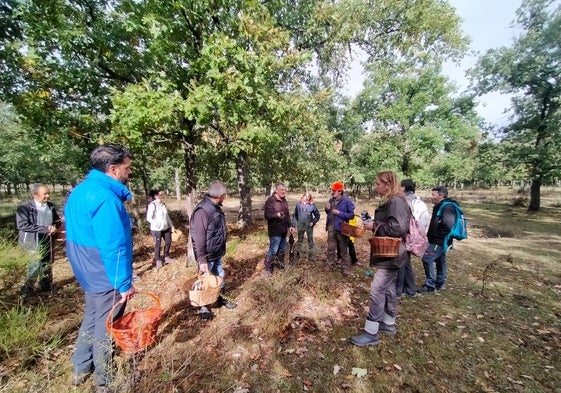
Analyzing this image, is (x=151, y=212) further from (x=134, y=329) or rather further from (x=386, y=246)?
(x=386, y=246)

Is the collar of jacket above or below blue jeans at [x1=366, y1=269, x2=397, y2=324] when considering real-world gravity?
above

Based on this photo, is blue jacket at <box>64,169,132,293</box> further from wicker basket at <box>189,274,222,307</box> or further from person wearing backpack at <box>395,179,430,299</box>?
person wearing backpack at <box>395,179,430,299</box>

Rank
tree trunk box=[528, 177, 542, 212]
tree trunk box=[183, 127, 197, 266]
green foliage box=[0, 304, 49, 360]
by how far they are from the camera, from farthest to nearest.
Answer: tree trunk box=[528, 177, 542, 212], tree trunk box=[183, 127, 197, 266], green foliage box=[0, 304, 49, 360]

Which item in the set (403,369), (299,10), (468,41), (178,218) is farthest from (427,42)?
(178,218)

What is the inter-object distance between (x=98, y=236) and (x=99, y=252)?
0.62 ft

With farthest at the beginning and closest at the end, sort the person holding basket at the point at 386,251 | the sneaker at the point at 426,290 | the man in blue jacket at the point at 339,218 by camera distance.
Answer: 1. the man in blue jacket at the point at 339,218
2. the sneaker at the point at 426,290
3. the person holding basket at the point at 386,251

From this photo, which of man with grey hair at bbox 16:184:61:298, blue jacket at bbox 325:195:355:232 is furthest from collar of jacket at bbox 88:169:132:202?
blue jacket at bbox 325:195:355:232

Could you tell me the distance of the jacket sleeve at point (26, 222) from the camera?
4453 millimetres

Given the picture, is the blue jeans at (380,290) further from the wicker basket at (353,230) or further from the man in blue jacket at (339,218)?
the man in blue jacket at (339,218)

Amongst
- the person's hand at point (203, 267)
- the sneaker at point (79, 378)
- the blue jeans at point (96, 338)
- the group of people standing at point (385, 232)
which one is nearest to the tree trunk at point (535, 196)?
the group of people standing at point (385, 232)

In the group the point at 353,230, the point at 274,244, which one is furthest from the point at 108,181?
the point at 353,230

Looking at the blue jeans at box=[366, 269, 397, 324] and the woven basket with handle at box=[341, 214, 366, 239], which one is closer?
the blue jeans at box=[366, 269, 397, 324]

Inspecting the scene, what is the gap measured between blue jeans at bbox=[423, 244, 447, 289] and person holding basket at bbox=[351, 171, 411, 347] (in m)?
1.94

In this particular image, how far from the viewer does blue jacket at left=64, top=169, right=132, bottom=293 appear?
245 centimetres
